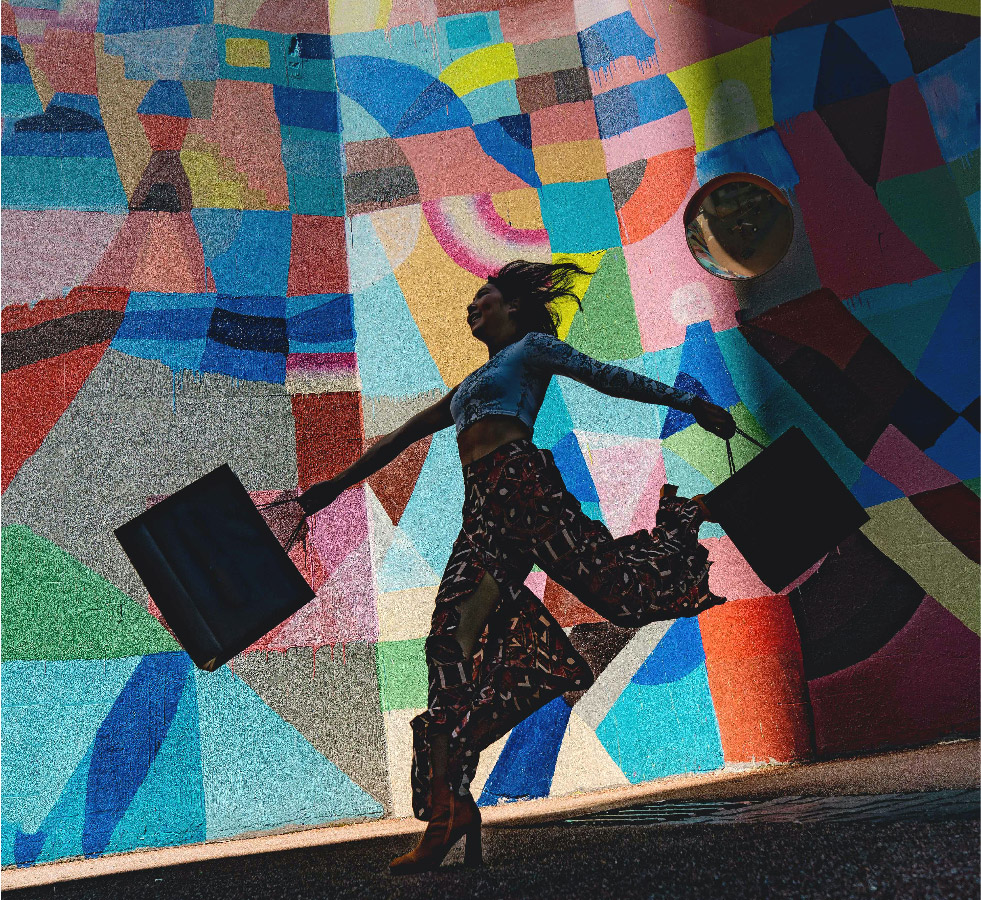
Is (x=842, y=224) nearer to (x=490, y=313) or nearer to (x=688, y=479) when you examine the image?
(x=688, y=479)

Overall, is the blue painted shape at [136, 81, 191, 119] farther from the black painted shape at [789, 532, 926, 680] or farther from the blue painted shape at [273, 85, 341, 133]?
the black painted shape at [789, 532, 926, 680]

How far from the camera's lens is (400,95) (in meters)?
4.34

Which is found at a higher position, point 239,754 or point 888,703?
point 239,754

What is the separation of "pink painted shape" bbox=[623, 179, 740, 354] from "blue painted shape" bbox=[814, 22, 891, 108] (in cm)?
66

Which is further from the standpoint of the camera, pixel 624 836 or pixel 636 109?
pixel 636 109

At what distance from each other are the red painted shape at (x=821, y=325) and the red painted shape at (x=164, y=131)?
2882mm

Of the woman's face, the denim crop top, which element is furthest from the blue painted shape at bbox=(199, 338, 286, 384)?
the denim crop top

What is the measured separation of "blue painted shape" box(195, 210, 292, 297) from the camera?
4.07 meters

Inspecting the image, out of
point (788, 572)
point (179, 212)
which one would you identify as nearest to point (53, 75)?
point (179, 212)

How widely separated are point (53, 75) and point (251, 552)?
9.23ft

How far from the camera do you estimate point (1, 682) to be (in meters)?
3.52

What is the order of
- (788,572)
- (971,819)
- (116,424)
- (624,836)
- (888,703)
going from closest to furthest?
1. (971,819)
2. (624,836)
3. (788,572)
4. (888,703)
5. (116,424)

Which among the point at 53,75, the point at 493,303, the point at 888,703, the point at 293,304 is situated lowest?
the point at 888,703

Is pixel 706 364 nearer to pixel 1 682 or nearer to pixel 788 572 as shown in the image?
pixel 788 572
